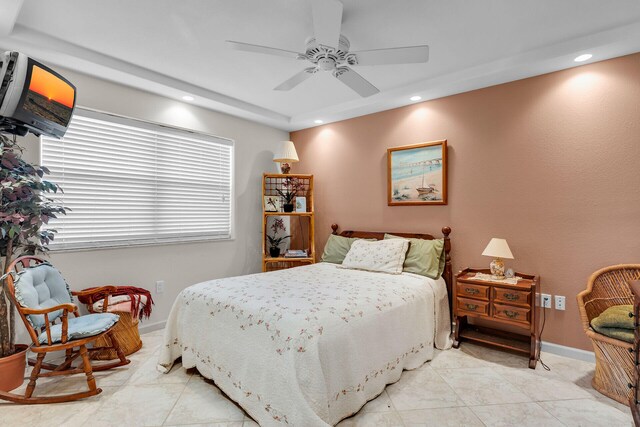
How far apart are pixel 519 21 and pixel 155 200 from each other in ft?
12.0

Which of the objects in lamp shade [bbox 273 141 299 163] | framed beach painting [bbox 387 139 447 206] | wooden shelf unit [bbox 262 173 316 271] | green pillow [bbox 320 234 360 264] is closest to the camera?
framed beach painting [bbox 387 139 447 206]

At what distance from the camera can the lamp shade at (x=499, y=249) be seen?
285cm

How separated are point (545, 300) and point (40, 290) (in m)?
4.08

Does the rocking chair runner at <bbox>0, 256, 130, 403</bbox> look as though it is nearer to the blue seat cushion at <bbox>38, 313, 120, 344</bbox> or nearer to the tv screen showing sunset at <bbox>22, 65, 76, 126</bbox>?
the blue seat cushion at <bbox>38, 313, 120, 344</bbox>

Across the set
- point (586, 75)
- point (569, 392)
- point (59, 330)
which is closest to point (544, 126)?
point (586, 75)

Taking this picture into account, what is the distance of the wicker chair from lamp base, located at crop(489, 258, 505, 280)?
22.9 inches

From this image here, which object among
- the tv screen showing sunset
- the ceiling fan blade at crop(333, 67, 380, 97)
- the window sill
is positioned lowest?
the window sill

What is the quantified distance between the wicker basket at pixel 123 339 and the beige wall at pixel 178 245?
0.51 meters

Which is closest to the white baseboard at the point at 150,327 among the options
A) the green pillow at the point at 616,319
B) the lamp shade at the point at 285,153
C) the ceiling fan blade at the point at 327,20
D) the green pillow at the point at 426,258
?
the lamp shade at the point at 285,153

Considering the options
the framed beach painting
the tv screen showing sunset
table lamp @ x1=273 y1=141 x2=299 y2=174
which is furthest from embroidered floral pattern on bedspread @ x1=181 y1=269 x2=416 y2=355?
table lamp @ x1=273 y1=141 x2=299 y2=174

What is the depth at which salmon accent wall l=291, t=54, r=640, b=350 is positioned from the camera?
2.60 metres

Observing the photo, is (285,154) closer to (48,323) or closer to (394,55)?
(394,55)

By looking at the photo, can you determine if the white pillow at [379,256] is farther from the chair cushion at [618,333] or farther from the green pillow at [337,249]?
the chair cushion at [618,333]

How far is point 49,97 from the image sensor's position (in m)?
2.16
